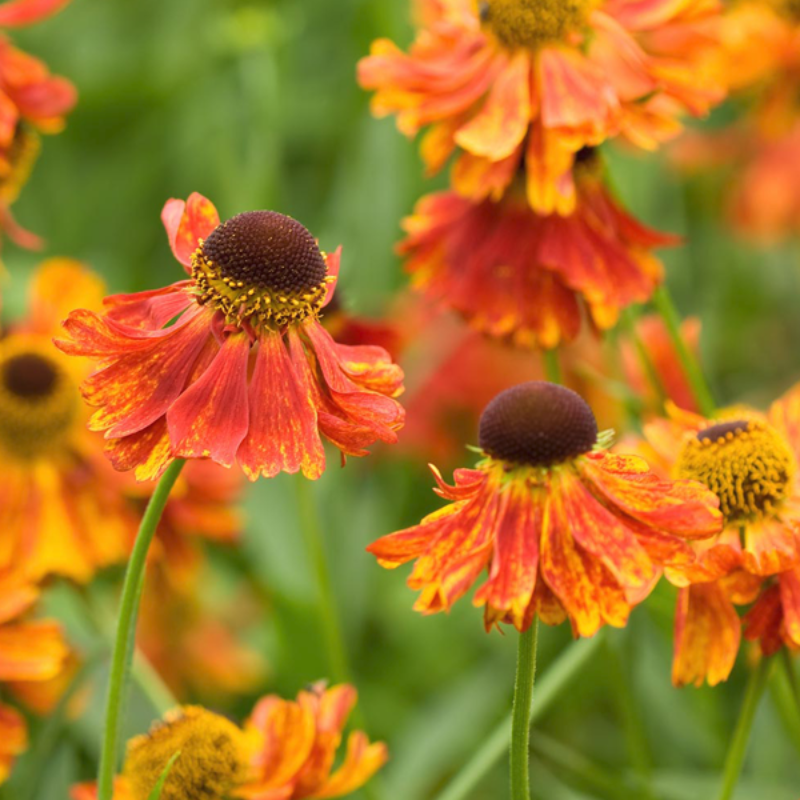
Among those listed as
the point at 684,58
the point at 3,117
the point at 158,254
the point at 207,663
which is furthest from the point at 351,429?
the point at 158,254

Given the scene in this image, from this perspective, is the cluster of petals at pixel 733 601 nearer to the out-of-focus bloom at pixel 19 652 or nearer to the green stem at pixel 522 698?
the green stem at pixel 522 698

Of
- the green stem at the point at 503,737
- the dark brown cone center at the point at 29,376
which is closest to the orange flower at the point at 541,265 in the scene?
the green stem at the point at 503,737

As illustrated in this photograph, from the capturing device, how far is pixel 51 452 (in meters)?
1.24

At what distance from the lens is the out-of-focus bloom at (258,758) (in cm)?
74

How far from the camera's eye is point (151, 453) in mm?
653

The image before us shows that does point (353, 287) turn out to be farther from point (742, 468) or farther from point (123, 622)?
point (123, 622)

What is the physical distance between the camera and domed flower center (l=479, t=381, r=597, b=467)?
2.13ft

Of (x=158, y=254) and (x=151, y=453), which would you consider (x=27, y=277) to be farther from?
(x=151, y=453)

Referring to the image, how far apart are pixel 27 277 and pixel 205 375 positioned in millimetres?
1294

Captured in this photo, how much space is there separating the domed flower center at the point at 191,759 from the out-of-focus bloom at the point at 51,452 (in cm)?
35

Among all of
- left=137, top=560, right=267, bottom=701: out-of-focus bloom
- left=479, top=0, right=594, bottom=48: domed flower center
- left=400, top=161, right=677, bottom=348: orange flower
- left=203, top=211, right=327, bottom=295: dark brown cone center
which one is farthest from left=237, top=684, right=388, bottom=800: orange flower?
left=137, top=560, right=267, bottom=701: out-of-focus bloom

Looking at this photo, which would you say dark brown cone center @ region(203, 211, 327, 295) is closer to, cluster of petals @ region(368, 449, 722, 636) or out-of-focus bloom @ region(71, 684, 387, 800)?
cluster of petals @ region(368, 449, 722, 636)

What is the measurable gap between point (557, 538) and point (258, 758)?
10.0 inches

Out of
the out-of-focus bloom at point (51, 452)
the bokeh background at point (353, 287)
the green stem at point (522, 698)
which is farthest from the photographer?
the bokeh background at point (353, 287)
